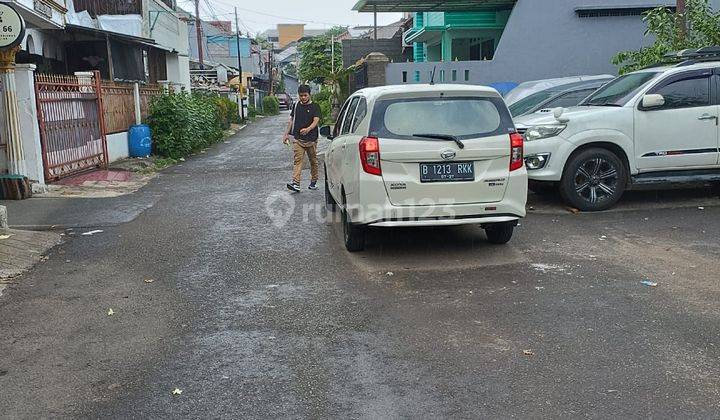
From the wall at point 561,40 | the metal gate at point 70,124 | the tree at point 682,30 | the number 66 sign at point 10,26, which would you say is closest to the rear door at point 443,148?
the number 66 sign at point 10,26

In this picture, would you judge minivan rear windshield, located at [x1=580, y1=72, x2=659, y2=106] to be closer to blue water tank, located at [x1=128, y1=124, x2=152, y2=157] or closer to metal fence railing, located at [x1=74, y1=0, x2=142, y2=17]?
blue water tank, located at [x1=128, y1=124, x2=152, y2=157]

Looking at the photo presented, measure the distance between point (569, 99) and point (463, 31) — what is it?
1282 cm

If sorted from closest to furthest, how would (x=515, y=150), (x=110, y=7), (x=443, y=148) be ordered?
1. (x=443, y=148)
2. (x=515, y=150)
3. (x=110, y=7)

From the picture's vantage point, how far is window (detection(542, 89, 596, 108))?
11945 millimetres

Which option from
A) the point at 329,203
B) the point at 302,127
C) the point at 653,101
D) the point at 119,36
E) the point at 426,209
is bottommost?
the point at 329,203

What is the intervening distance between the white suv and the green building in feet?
46.2

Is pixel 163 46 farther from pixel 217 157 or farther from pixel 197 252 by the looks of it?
pixel 197 252

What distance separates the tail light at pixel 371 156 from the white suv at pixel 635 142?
10.6 feet

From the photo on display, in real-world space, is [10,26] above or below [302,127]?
above

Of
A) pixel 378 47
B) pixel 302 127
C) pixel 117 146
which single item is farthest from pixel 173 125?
pixel 378 47

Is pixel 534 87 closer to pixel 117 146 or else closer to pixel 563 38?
pixel 563 38

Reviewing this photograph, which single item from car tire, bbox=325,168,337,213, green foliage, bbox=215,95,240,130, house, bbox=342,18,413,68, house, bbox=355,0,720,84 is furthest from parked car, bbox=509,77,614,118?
green foliage, bbox=215,95,240,130

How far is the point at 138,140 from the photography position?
16.7m

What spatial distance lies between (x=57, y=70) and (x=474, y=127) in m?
15.8
